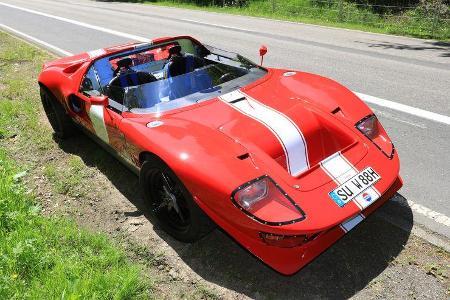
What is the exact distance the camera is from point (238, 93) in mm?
3756

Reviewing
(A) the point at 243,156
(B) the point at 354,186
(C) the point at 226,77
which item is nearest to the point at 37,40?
(C) the point at 226,77

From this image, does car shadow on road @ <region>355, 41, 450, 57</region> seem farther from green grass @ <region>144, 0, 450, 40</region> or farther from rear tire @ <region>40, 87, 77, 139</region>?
rear tire @ <region>40, 87, 77, 139</region>

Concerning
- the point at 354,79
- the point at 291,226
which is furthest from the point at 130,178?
the point at 354,79

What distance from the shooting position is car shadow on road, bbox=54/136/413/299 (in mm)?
2813

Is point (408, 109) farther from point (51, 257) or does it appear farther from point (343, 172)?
point (51, 257)

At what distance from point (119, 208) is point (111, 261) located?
837mm

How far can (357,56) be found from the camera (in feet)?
29.0

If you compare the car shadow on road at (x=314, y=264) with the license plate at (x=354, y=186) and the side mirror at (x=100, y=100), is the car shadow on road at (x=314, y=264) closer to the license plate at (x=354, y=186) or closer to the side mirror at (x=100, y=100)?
the license plate at (x=354, y=186)

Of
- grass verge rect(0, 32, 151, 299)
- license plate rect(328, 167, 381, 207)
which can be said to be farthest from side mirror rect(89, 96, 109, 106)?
license plate rect(328, 167, 381, 207)

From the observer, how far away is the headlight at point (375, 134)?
326 centimetres

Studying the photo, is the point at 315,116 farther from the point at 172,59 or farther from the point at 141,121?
the point at 172,59

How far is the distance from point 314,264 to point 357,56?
22.4 ft

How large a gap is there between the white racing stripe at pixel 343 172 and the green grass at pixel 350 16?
9.93 m

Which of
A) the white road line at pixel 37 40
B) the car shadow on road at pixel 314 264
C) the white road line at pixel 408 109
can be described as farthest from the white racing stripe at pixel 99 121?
the white road line at pixel 37 40
